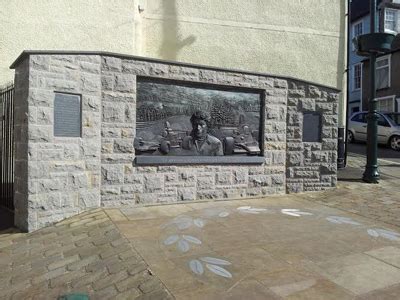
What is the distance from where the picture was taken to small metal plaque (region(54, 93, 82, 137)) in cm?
609

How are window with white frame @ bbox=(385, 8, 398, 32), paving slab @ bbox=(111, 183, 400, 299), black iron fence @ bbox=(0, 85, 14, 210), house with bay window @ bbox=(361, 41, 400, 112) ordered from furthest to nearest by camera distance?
window with white frame @ bbox=(385, 8, 398, 32) → house with bay window @ bbox=(361, 41, 400, 112) → black iron fence @ bbox=(0, 85, 14, 210) → paving slab @ bbox=(111, 183, 400, 299)

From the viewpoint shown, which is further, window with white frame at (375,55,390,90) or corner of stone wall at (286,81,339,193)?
window with white frame at (375,55,390,90)

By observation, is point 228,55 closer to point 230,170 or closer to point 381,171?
point 230,170

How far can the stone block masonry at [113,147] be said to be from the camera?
5918 mm

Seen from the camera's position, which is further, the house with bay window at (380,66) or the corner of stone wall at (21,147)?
the house with bay window at (380,66)

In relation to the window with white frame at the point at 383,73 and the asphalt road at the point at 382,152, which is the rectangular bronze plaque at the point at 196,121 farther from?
the window with white frame at the point at 383,73

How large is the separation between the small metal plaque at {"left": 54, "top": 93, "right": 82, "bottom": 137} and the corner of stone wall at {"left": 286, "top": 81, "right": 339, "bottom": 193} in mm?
4423

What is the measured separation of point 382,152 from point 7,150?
13798 millimetres

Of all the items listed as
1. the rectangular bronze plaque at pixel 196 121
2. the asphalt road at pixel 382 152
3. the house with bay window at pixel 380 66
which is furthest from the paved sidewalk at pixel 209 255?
the house with bay window at pixel 380 66

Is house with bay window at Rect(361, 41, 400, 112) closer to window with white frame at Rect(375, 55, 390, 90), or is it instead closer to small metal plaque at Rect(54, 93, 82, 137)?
window with white frame at Rect(375, 55, 390, 90)

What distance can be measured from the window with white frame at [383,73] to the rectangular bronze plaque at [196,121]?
64.5ft

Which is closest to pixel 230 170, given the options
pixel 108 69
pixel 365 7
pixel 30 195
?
pixel 108 69

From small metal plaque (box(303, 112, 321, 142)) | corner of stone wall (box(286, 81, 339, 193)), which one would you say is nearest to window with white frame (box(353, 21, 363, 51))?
corner of stone wall (box(286, 81, 339, 193))

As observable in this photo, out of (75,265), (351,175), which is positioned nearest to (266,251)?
(75,265)
